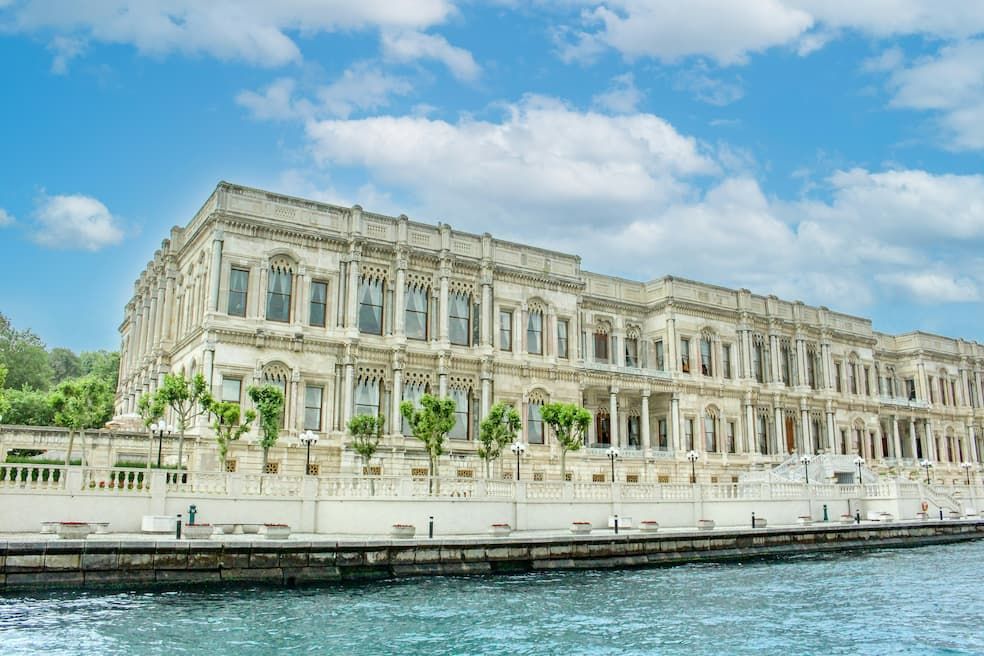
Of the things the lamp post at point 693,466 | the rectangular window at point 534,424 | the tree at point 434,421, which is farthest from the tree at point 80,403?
the lamp post at point 693,466

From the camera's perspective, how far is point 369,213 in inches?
1647

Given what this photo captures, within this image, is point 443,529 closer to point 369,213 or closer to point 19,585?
point 19,585

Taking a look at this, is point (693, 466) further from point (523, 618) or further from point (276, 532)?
point (523, 618)

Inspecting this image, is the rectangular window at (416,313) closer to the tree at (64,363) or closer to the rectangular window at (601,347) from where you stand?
the rectangular window at (601,347)

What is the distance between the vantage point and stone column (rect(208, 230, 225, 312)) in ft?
121

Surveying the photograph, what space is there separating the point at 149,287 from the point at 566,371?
24250mm

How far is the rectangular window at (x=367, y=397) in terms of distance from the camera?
40.2 meters

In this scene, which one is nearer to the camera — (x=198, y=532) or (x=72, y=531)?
(x=72, y=531)

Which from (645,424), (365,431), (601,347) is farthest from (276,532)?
(601,347)

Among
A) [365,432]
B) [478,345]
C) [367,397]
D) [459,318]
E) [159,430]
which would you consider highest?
[459,318]

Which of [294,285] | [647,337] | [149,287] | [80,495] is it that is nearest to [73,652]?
[80,495]

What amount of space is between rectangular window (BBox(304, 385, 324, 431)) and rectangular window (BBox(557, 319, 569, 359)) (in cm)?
1420

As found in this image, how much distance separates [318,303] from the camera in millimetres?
40281

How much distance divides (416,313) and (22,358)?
4097 cm
